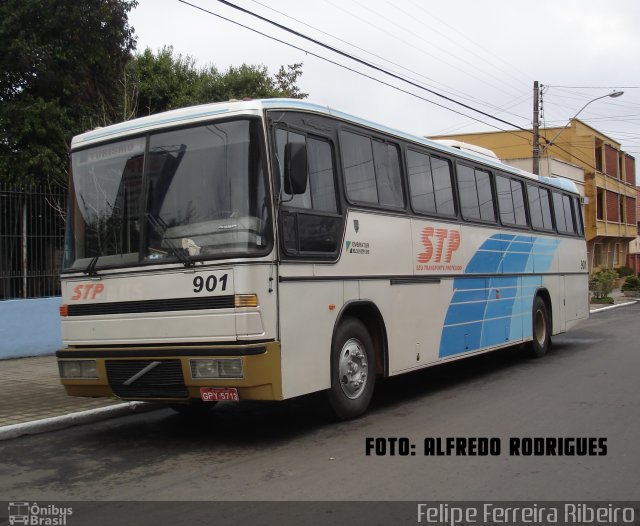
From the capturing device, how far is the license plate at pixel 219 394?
6.13 meters

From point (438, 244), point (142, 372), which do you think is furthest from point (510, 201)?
point (142, 372)

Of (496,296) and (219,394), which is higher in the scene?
(496,296)

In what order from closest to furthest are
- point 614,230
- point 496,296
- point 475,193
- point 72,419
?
1. point 72,419
2. point 475,193
3. point 496,296
4. point 614,230

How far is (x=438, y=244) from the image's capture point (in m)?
9.27

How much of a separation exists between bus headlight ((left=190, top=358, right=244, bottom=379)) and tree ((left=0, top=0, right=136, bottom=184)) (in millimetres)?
9704

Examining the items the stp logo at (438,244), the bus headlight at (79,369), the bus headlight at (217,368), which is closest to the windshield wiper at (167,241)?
the bus headlight at (217,368)

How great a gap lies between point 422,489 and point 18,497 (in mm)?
3044

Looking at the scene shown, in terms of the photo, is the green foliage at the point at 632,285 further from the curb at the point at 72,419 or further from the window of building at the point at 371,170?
the curb at the point at 72,419

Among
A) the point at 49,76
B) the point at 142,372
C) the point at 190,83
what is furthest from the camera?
the point at 190,83

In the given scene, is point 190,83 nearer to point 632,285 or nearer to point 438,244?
point 438,244

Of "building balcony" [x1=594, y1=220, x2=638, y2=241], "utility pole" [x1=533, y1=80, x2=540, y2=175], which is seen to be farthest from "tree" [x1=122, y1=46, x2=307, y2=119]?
"building balcony" [x1=594, y1=220, x2=638, y2=241]

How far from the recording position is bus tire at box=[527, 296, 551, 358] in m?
12.8

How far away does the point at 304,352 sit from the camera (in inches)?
260
